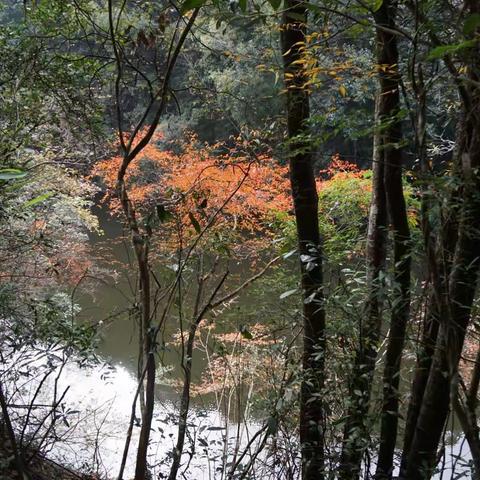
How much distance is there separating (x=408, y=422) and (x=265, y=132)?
1.41 metres

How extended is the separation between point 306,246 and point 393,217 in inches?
12.8

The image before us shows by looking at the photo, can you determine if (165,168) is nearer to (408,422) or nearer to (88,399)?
(88,399)

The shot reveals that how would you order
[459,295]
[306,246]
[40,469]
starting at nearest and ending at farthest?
[459,295]
[306,246]
[40,469]

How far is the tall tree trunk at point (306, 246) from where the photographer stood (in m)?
1.78

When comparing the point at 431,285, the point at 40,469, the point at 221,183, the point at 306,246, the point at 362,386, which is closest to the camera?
the point at 431,285

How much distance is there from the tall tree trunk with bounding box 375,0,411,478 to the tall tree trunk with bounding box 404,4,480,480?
0.17 metres

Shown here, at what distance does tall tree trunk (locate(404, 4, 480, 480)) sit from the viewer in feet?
3.48

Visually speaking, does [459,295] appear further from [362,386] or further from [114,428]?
[114,428]

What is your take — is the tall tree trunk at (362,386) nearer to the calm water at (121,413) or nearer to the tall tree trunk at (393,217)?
the tall tree trunk at (393,217)

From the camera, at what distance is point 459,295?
1.26 m

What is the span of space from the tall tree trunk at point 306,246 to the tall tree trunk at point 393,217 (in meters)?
0.24

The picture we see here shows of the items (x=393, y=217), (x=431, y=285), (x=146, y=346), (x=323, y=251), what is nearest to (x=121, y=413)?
(x=146, y=346)

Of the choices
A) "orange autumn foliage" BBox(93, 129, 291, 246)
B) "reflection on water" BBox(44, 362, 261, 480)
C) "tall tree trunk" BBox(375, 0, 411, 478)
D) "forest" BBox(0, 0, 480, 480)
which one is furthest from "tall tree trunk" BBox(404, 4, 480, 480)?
"orange autumn foliage" BBox(93, 129, 291, 246)

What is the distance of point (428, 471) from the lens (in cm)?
147
